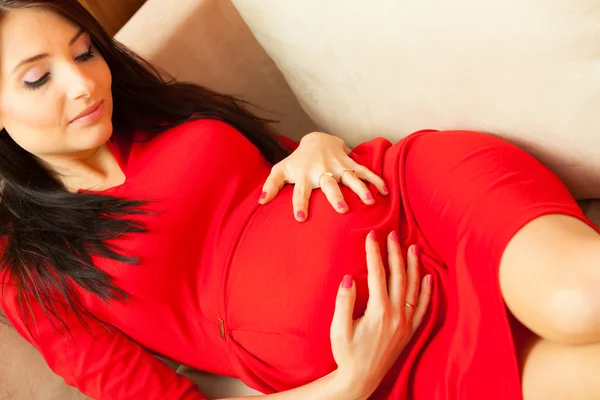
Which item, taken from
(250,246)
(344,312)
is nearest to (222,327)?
(250,246)

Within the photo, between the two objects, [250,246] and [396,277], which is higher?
[250,246]

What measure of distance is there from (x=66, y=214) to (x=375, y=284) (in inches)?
23.3

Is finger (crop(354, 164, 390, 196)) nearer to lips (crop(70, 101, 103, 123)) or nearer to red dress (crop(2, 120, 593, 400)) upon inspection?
red dress (crop(2, 120, 593, 400))

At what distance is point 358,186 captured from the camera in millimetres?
898

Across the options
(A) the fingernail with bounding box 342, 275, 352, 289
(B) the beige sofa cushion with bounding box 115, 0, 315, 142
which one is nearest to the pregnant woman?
(A) the fingernail with bounding box 342, 275, 352, 289

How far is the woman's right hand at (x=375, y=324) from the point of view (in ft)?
2.62

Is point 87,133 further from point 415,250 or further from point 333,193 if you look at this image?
point 415,250

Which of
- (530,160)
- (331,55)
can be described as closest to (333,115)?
(331,55)

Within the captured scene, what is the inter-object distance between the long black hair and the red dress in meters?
0.03

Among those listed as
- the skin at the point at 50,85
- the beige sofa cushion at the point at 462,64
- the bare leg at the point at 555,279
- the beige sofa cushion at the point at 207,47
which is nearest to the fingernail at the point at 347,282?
the bare leg at the point at 555,279

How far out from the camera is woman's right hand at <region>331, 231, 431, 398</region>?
2.62 ft

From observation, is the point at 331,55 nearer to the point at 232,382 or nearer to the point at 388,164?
the point at 388,164

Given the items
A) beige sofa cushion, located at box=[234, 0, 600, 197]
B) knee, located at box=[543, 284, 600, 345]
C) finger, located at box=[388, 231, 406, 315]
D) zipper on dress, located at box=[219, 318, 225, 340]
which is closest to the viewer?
knee, located at box=[543, 284, 600, 345]

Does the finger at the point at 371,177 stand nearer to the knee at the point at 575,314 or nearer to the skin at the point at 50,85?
Answer: the knee at the point at 575,314
